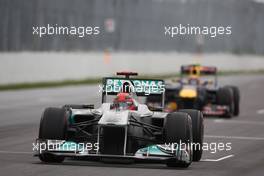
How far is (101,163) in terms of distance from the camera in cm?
1445

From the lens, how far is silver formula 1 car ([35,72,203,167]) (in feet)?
45.1

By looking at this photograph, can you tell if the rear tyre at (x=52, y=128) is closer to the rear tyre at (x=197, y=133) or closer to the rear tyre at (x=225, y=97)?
the rear tyre at (x=197, y=133)

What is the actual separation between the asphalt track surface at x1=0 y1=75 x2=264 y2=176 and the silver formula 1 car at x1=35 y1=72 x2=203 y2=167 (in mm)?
198

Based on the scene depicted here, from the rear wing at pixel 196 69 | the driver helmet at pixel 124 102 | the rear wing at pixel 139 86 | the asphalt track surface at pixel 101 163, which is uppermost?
the rear wing at pixel 196 69

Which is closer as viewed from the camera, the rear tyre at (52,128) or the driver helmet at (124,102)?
the rear tyre at (52,128)

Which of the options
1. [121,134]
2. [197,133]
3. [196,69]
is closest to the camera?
[121,134]

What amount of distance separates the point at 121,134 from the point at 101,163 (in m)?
0.91

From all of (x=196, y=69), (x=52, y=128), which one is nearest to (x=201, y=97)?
(x=196, y=69)

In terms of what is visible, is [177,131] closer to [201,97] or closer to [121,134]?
[121,134]

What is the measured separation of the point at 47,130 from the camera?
46.4 ft

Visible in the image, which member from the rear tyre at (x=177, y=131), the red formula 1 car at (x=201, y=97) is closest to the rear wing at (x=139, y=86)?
the rear tyre at (x=177, y=131)

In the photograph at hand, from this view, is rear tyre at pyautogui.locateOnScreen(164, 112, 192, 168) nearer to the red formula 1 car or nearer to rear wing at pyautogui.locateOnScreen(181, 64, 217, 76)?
the red formula 1 car

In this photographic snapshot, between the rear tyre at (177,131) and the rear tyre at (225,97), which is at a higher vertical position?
the rear tyre at (225,97)

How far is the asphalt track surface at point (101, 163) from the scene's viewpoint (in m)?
13.5
